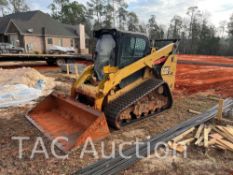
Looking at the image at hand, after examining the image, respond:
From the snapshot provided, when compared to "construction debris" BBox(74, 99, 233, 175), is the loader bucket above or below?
above

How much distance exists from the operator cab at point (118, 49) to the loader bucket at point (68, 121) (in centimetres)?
115

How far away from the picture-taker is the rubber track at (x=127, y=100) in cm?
487

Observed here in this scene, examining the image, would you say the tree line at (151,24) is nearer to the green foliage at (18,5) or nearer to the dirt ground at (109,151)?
the green foliage at (18,5)

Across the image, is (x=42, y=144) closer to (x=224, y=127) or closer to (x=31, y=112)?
(x=31, y=112)

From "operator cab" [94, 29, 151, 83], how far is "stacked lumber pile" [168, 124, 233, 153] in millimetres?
1914

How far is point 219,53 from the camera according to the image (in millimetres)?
40000

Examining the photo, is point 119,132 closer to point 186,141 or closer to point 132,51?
point 186,141

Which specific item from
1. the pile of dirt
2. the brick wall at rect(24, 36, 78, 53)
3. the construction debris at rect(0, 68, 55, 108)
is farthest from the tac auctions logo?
the brick wall at rect(24, 36, 78, 53)

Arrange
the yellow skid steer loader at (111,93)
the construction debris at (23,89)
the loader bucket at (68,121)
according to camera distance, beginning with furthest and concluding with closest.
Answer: the construction debris at (23,89)
the yellow skid steer loader at (111,93)
the loader bucket at (68,121)

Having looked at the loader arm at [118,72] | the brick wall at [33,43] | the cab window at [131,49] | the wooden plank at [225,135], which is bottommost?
the wooden plank at [225,135]

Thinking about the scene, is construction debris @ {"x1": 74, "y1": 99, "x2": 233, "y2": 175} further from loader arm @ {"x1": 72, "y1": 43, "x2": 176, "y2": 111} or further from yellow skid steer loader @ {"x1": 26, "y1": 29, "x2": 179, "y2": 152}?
loader arm @ {"x1": 72, "y1": 43, "x2": 176, "y2": 111}

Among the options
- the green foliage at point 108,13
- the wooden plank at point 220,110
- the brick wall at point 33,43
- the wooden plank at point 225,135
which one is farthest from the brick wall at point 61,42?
the wooden plank at point 225,135

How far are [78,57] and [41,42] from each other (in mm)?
12476

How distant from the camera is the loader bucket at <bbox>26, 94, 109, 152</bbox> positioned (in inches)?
170
